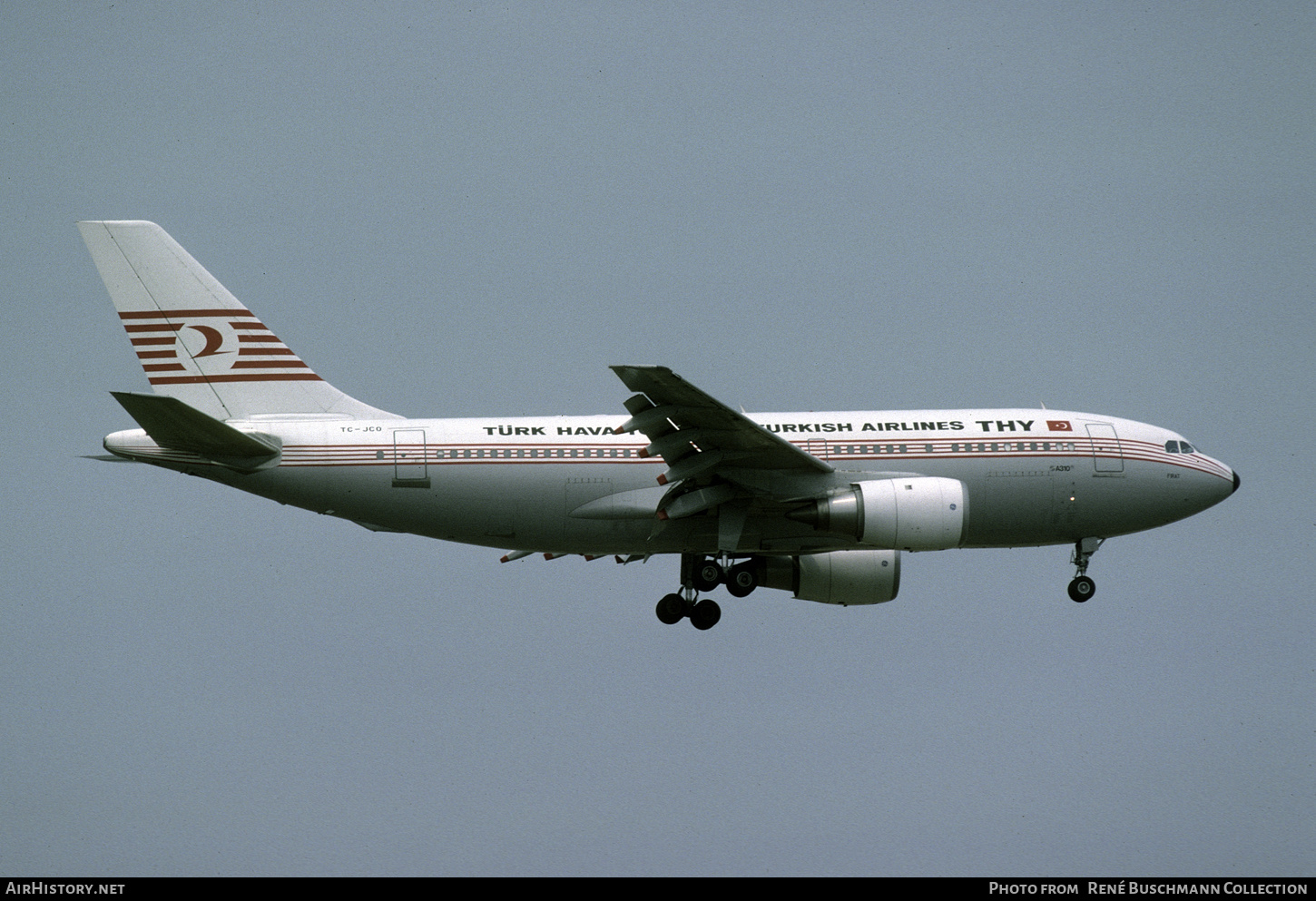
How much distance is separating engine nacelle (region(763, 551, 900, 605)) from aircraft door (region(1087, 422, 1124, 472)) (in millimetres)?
5695

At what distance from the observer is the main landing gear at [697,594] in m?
46.5

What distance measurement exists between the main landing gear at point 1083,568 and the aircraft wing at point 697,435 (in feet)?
24.5

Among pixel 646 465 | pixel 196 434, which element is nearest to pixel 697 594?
pixel 646 465

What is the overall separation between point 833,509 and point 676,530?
3.95m

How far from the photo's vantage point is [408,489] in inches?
1719

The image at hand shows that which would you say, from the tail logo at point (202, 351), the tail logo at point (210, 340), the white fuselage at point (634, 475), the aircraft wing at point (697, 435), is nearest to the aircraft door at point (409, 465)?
the white fuselage at point (634, 475)

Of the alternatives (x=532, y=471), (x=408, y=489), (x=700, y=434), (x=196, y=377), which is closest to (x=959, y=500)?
(x=700, y=434)

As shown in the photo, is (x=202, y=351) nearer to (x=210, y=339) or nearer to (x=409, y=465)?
(x=210, y=339)

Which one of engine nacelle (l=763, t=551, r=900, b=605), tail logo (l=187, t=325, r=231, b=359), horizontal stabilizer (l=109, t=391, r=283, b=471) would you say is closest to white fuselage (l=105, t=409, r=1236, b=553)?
horizontal stabilizer (l=109, t=391, r=283, b=471)

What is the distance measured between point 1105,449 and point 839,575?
24.1ft

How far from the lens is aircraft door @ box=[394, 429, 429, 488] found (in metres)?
43.7

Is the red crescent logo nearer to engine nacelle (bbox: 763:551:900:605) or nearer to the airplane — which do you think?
the airplane

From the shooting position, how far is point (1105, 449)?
152 ft

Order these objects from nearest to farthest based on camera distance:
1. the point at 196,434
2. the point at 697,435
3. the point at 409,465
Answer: the point at 196,434, the point at 697,435, the point at 409,465
